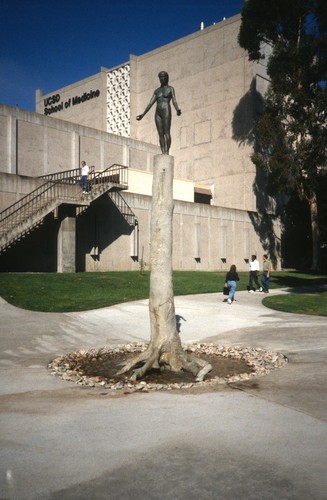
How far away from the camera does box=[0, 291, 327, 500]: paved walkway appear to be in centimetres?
341

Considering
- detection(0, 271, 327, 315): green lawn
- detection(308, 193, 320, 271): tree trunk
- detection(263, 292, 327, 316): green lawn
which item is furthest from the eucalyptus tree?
detection(263, 292, 327, 316): green lawn

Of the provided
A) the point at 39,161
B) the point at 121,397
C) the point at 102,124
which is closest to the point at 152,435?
the point at 121,397

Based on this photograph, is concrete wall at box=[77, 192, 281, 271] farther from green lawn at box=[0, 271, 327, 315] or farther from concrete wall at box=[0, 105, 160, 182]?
concrete wall at box=[0, 105, 160, 182]

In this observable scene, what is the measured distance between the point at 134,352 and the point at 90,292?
924 centimetres

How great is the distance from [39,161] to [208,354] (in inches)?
1198

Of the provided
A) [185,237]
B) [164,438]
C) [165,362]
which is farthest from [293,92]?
[164,438]

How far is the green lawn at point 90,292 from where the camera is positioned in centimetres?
1510

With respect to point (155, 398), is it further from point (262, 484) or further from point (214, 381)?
point (262, 484)

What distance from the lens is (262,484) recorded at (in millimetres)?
3426

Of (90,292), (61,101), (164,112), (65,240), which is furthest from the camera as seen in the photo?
(61,101)

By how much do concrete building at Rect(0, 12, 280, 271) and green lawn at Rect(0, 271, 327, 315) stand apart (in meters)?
4.23

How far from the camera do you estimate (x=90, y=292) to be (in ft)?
60.2

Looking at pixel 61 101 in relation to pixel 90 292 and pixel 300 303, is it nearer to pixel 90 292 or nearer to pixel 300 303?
pixel 90 292

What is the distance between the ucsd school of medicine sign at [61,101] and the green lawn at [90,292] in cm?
3745
